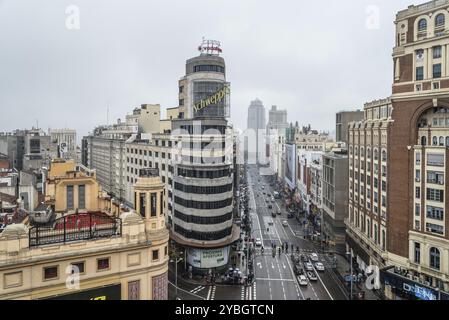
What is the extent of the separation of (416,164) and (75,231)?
3202 cm

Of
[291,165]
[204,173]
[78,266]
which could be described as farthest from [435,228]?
[291,165]

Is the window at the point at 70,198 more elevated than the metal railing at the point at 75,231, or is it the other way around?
the window at the point at 70,198

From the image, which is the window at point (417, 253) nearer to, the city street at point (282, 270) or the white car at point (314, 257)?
the city street at point (282, 270)

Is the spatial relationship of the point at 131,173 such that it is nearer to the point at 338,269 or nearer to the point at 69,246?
the point at 338,269

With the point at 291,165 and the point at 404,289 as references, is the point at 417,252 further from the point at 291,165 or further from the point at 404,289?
the point at 291,165

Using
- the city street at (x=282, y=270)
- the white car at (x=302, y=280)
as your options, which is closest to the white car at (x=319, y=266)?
the city street at (x=282, y=270)

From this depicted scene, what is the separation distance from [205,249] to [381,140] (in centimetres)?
2538

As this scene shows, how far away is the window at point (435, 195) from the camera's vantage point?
32469mm

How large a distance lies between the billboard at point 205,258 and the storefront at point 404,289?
19.5m

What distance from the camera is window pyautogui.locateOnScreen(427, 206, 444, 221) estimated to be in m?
32.4

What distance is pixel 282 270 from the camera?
46.4m

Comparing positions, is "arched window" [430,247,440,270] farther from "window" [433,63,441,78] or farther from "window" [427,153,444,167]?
"window" [433,63,441,78]

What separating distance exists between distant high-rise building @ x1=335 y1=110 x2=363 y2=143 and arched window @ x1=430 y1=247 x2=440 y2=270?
4206 centimetres

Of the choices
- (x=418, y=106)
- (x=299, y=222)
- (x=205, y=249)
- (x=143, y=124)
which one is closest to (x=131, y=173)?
(x=143, y=124)
